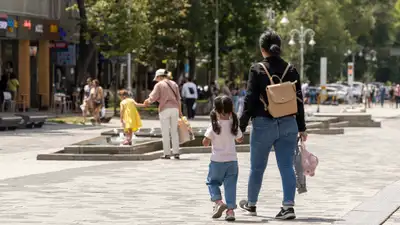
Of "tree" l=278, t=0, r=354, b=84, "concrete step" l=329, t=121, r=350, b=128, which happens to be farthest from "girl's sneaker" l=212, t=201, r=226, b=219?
"tree" l=278, t=0, r=354, b=84

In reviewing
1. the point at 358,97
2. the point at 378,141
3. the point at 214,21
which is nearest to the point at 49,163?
the point at 378,141

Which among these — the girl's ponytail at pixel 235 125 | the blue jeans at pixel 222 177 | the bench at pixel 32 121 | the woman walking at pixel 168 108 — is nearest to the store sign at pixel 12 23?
the bench at pixel 32 121

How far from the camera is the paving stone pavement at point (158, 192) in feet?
41.3

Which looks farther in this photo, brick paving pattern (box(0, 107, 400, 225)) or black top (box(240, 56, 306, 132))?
brick paving pattern (box(0, 107, 400, 225))

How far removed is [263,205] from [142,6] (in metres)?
37.0

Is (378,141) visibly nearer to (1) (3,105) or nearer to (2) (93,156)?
(2) (93,156)

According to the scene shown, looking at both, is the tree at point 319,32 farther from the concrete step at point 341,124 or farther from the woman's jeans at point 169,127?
the woman's jeans at point 169,127

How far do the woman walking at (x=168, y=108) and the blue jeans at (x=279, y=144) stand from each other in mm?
9804

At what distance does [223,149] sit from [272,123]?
2.05 feet

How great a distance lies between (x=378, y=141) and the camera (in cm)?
3178

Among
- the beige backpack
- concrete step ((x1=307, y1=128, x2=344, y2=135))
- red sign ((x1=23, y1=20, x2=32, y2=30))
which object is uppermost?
red sign ((x1=23, y1=20, x2=32, y2=30))

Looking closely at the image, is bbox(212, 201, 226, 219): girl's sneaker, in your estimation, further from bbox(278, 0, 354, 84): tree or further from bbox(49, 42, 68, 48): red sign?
bbox(278, 0, 354, 84): tree

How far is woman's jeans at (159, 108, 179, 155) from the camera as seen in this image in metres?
22.4

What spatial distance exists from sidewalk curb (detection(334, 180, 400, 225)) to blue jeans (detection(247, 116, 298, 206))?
2.09 feet
